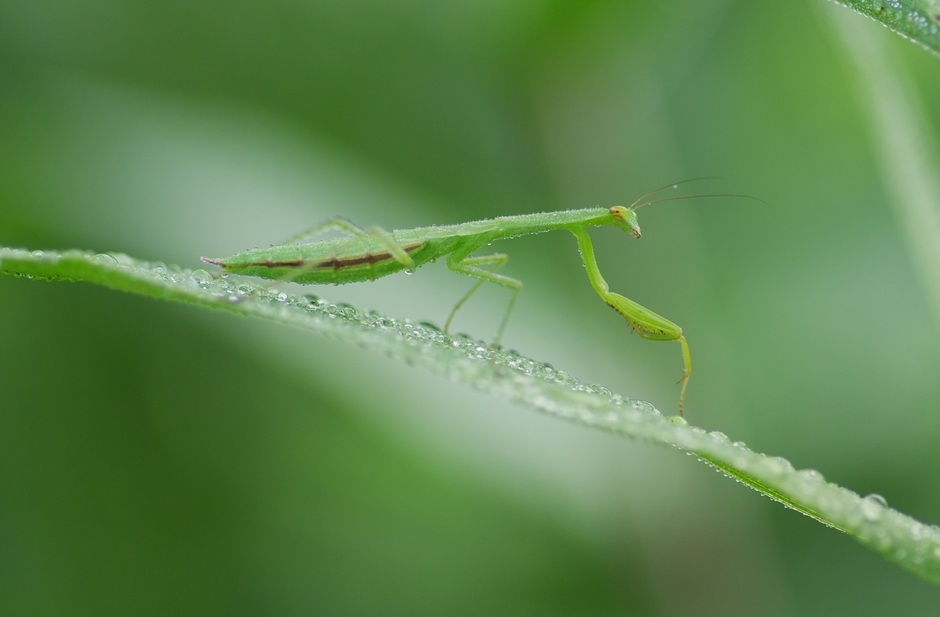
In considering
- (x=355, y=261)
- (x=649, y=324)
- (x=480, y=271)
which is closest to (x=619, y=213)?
(x=649, y=324)

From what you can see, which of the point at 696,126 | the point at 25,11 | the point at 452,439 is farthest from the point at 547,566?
the point at 25,11

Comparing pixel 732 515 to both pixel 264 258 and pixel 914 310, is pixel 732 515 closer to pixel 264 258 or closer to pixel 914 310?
pixel 914 310

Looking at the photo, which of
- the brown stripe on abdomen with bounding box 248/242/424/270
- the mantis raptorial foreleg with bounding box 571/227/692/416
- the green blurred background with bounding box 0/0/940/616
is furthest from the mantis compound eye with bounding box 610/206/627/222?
the brown stripe on abdomen with bounding box 248/242/424/270

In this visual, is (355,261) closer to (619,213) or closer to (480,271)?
(480,271)

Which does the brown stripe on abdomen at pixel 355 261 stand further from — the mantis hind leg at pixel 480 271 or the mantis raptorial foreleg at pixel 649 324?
the mantis raptorial foreleg at pixel 649 324

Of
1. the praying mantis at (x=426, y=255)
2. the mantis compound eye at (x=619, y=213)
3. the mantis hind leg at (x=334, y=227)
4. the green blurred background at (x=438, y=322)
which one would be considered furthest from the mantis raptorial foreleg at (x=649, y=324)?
the mantis hind leg at (x=334, y=227)

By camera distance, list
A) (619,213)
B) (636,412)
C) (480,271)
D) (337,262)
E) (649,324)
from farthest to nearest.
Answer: (619,213), (480,271), (649,324), (337,262), (636,412)
